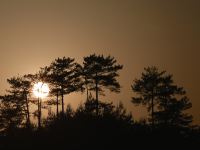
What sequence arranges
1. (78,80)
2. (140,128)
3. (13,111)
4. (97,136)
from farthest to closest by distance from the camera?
(13,111)
(78,80)
(140,128)
(97,136)

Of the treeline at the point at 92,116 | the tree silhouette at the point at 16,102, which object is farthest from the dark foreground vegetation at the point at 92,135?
the tree silhouette at the point at 16,102

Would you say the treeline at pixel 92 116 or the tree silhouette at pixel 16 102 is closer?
the treeline at pixel 92 116

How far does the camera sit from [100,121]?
43219mm

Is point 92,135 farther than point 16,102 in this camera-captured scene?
No

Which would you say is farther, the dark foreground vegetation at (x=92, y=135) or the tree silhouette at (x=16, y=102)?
the tree silhouette at (x=16, y=102)

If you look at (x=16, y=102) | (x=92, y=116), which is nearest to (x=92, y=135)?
(x=92, y=116)

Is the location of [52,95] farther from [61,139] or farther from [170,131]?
[61,139]

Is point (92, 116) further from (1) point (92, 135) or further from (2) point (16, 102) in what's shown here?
(2) point (16, 102)

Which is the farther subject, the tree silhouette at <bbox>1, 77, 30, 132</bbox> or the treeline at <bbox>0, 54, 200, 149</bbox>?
the tree silhouette at <bbox>1, 77, 30, 132</bbox>

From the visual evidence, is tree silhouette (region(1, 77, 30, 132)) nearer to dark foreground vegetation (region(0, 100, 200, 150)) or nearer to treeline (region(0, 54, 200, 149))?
treeline (region(0, 54, 200, 149))

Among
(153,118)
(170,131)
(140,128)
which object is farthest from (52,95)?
(140,128)

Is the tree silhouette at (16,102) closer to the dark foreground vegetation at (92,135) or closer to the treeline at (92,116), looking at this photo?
the treeline at (92,116)

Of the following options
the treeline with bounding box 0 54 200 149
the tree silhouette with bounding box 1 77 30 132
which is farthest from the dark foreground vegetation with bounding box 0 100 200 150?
the tree silhouette with bounding box 1 77 30 132

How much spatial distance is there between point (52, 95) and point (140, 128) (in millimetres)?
32987
